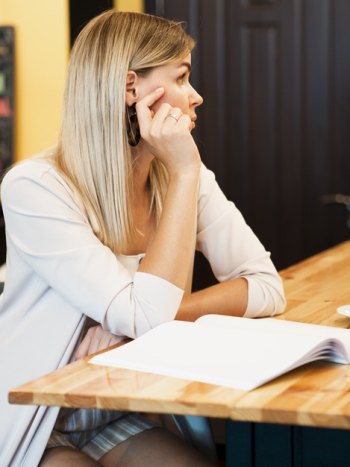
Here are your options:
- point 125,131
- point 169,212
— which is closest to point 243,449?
point 169,212

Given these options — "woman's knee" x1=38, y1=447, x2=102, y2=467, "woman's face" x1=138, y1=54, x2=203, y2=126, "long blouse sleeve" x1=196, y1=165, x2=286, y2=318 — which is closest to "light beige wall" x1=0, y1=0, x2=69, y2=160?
"long blouse sleeve" x1=196, y1=165, x2=286, y2=318

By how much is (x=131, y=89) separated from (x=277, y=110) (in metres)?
2.54

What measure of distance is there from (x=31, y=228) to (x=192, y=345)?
0.43 metres

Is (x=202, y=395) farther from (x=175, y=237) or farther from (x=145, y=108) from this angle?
(x=145, y=108)

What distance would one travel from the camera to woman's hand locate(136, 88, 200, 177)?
4.84 feet

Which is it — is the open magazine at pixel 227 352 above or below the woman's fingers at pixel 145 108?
below

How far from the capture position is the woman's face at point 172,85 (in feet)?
5.12

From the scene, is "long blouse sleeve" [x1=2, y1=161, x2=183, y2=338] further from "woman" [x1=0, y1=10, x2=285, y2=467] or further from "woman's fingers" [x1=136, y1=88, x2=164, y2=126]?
"woman's fingers" [x1=136, y1=88, x2=164, y2=126]

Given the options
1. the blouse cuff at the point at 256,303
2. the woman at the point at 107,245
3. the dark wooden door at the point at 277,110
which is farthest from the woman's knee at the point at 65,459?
the dark wooden door at the point at 277,110

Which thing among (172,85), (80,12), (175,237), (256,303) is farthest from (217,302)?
(80,12)

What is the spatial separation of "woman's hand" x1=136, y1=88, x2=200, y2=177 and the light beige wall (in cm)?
234

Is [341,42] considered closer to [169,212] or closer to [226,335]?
[169,212]

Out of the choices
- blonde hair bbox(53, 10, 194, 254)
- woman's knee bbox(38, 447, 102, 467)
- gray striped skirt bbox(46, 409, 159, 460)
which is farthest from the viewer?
blonde hair bbox(53, 10, 194, 254)

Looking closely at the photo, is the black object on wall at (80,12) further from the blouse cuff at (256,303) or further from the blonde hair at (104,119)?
the blouse cuff at (256,303)
